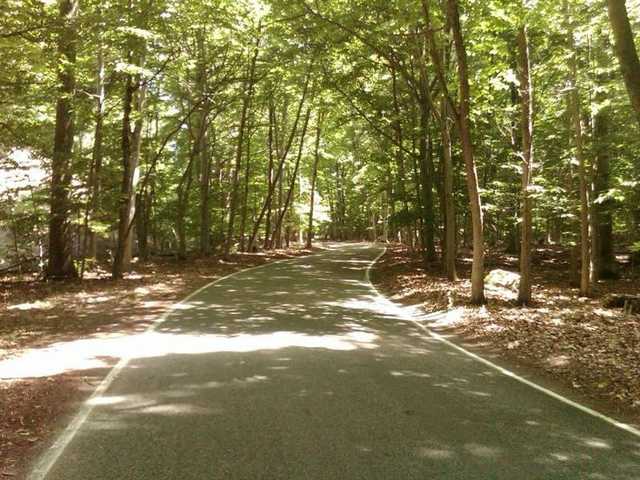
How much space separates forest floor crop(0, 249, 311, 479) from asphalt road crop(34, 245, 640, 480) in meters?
0.42

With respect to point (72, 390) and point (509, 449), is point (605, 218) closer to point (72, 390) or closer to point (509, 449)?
point (509, 449)

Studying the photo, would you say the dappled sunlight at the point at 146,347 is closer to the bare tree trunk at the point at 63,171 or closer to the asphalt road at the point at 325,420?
the asphalt road at the point at 325,420

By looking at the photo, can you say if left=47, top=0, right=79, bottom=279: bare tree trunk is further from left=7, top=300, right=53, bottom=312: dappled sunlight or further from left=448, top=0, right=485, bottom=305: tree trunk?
left=448, top=0, right=485, bottom=305: tree trunk

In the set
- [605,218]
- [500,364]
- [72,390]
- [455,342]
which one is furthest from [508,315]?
[605,218]

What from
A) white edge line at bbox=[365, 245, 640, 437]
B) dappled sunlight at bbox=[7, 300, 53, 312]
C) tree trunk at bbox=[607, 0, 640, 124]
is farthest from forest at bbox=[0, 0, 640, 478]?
white edge line at bbox=[365, 245, 640, 437]

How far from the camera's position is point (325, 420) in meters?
5.26

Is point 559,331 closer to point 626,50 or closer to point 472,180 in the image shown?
point 472,180

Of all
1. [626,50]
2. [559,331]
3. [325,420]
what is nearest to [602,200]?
[559,331]

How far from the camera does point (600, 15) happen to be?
14227 millimetres

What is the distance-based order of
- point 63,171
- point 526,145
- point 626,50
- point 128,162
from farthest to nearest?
point 128,162
point 63,171
point 526,145
point 626,50

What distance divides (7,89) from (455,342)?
39.2 feet

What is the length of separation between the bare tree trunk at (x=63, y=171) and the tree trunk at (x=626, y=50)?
42.9 ft

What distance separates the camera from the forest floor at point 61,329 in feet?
17.0

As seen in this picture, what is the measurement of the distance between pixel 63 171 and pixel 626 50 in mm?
14599
